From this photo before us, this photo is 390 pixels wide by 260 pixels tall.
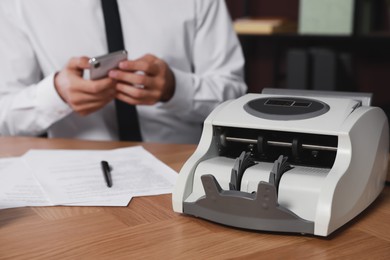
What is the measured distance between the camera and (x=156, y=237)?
2.50ft

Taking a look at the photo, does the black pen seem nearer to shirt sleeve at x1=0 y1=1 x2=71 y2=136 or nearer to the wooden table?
the wooden table

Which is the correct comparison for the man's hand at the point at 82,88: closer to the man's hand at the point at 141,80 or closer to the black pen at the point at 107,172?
the man's hand at the point at 141,80

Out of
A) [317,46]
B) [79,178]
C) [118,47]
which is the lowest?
[317,46]

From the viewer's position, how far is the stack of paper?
911 mm

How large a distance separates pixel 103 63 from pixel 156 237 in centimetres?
59

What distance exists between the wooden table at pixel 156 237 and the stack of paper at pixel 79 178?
0.03 metres

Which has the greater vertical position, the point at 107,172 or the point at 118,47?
the point at 118,47

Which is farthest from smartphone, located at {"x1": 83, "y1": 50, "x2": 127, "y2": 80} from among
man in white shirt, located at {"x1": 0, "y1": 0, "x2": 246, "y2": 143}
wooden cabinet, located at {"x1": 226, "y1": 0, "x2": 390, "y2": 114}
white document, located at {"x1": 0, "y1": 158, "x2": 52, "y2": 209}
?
wooden cabinet, located at {"x1": 226, "y1": 0, "x2": 390, "y2": 114}

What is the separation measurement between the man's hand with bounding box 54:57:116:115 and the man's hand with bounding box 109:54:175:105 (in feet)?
0.08

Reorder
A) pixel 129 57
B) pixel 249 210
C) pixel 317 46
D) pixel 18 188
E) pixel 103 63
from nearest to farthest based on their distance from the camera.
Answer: pixel 249 210
pixel 18 188
pixel 103 63
pixel 129 57
pixel 317 46

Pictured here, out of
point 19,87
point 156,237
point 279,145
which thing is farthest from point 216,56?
point 156,237

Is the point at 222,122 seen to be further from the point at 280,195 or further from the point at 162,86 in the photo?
the point at 162,86

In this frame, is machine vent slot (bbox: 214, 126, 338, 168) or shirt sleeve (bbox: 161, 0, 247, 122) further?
shirt sleeve (bbox: 161, 0, 247, 122)

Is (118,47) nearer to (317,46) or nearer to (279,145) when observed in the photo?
(279,145)
